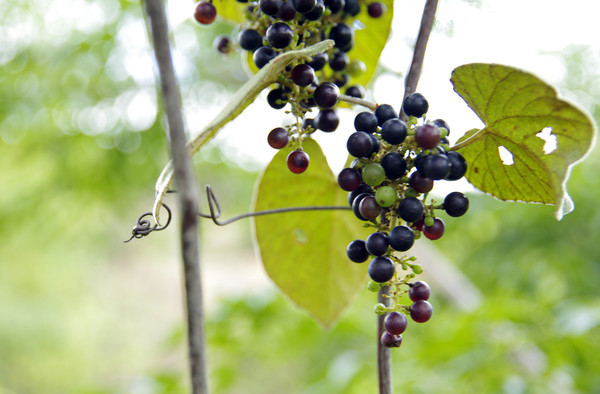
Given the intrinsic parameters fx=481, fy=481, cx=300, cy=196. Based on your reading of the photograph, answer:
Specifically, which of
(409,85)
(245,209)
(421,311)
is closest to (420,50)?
(409,85)

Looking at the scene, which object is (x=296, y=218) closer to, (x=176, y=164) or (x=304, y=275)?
(x=304, y=275)

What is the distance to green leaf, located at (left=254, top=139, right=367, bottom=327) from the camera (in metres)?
0.32

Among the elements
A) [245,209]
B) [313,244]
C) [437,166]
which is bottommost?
[245,209]

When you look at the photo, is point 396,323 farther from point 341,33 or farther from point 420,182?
point 341,33

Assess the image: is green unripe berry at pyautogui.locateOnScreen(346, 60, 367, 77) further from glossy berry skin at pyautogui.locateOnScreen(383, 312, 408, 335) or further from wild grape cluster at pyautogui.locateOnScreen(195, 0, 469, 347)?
glossy berry skin at pyautogui.locateOnScreen(383, 312, 408, 335)

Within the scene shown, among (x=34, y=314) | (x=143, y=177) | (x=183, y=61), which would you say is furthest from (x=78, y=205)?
(x=34, y=314)

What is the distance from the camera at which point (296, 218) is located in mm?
330

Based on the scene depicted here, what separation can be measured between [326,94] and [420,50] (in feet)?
0.16

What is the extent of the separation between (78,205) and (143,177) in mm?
263

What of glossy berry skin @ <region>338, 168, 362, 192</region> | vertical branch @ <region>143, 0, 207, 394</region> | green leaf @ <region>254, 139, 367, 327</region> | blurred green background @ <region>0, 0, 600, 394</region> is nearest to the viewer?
vertical branch @ <region>143, 0, 207, 394</region>

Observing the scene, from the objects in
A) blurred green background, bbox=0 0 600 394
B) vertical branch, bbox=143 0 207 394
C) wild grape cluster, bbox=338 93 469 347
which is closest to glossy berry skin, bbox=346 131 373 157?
wild grape cluster, bbox=338 93 469 347

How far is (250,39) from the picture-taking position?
257mm

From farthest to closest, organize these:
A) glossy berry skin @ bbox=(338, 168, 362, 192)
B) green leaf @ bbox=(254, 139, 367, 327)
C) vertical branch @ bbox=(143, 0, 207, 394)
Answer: green leaf @ bbox=(254, 139, 367, 327) → glossy berry skin @ bbox=(338, 168, 362, 192) → vertical branch @ bbox=(143, 0, 207, 394)

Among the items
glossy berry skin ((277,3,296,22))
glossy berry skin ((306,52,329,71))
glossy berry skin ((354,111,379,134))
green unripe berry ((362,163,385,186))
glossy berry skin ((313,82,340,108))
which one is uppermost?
glossy berry skin ((277,3,296,22))
